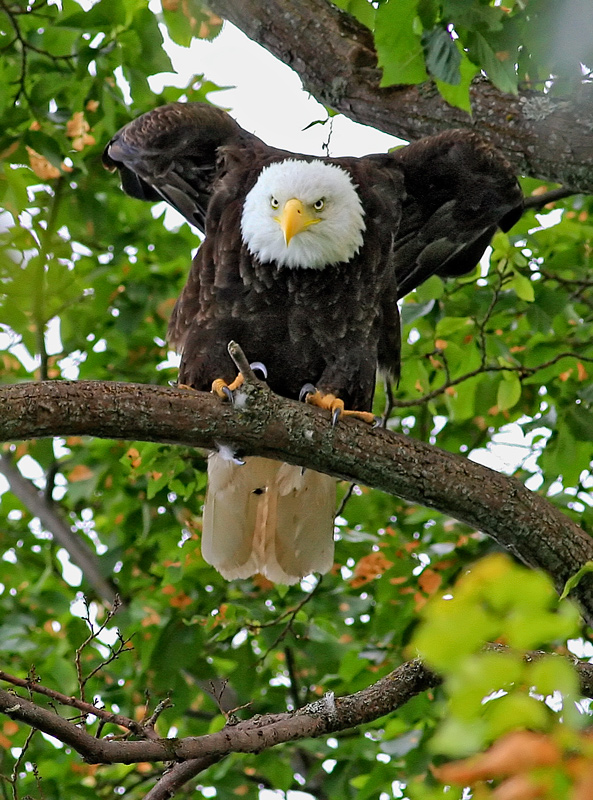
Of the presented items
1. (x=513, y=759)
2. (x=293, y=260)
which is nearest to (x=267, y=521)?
(x=293, y=260)

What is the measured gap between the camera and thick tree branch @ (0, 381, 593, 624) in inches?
92.7

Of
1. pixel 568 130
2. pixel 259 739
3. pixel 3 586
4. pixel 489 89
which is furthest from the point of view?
pixel 3 586

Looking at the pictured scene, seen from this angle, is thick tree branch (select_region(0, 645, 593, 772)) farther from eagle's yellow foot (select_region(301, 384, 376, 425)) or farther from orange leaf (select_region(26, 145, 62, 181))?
orange leaf (select_region(26, 145, 62, 181))

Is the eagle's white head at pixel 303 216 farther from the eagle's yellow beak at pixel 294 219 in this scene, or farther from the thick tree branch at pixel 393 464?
the thick tree branch at pixel 393 464

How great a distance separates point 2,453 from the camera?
528 centimetres

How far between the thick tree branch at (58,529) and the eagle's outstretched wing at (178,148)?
1.96m

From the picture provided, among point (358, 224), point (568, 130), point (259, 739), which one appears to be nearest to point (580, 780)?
point (259, 739)

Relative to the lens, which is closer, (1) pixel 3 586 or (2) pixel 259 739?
(2) pixel 259 739

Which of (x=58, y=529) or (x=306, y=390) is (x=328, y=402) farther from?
(x=58, y=529)

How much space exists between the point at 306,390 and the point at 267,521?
1.77 feet

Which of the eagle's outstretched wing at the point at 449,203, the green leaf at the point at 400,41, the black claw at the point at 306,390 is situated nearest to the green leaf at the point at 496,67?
the green leaf at the point at 400,41

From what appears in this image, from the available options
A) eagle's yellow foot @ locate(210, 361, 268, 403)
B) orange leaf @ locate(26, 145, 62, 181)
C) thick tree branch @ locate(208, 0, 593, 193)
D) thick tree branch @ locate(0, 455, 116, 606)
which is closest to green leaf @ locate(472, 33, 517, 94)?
thick tree branch @ locate(208, 0, 593, 193)

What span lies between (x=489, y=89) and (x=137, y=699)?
2.95 meters

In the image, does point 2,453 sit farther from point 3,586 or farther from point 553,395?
Answer: point 553,395
